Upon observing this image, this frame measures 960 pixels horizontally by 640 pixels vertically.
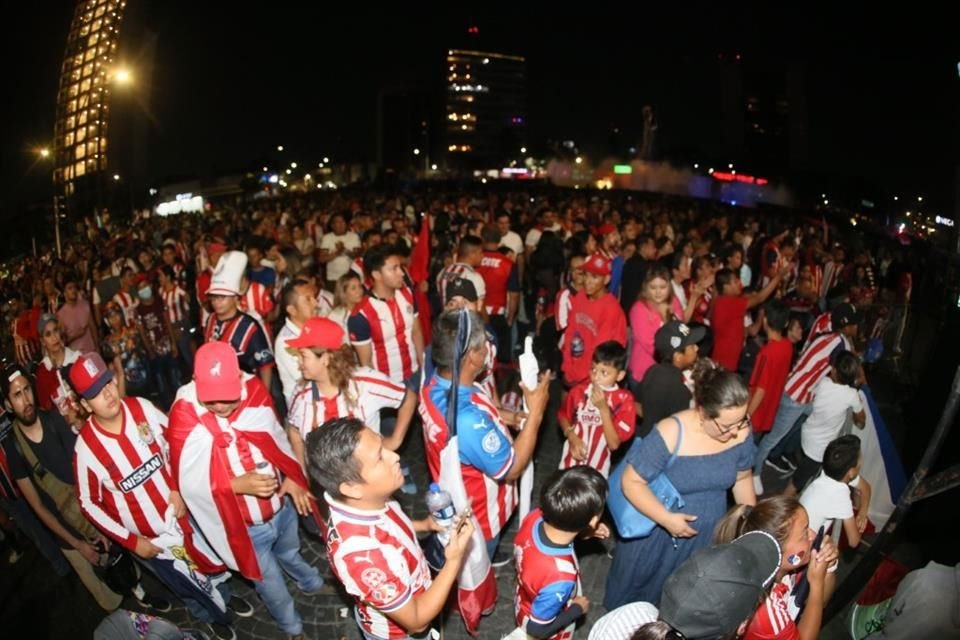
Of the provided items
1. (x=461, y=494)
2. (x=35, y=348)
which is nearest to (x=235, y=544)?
(x=461, y=494)

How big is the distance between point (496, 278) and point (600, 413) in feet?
10.6

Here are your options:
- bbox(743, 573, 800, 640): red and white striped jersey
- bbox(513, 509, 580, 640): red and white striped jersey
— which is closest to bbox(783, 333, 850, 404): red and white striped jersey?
bbox(743, 573, 800, 640): red and white striped jersey

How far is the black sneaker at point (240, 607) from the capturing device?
13.1 ft

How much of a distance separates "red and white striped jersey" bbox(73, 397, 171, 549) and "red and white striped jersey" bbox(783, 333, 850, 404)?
4696 mm

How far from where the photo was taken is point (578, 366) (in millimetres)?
4887

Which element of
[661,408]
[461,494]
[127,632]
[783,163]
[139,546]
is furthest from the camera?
[783,163]

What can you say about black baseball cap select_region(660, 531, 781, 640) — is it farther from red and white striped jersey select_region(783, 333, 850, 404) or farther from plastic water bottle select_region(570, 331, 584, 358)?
red and white striped jersey select_region(783, 333, 850, 404)

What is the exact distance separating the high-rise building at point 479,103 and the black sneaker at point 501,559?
14902cm

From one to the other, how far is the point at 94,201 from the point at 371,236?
21.2 meters

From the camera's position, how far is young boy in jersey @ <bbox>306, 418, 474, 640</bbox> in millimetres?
2207

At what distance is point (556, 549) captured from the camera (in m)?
2.51

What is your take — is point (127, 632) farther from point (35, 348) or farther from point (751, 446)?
point (35, 348)

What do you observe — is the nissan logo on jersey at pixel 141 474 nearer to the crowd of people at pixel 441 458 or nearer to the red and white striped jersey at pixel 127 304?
the crowd of people at pixel 441 458

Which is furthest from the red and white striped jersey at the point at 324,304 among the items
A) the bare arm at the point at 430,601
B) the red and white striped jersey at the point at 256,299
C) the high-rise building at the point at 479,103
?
the high-rise building at the point at 479,103
